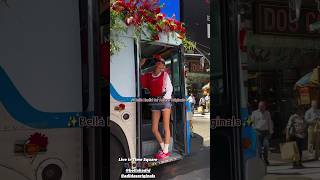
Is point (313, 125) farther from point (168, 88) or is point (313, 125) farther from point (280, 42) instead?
point (168, 88)

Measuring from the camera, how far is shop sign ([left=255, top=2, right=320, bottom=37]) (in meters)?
3.38

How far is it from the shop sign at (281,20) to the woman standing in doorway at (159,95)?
2.55 feet

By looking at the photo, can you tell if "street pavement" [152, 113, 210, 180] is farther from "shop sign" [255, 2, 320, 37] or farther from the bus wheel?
"shop sign" [255, 2, 320, 37]

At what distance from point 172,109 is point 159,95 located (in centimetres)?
14

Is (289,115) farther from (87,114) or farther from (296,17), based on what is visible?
(87,114)

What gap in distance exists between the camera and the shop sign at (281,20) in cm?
338

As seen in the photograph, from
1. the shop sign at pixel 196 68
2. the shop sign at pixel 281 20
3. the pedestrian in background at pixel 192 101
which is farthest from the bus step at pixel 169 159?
the shop sign at pixel 281 20

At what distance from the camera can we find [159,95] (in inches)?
127

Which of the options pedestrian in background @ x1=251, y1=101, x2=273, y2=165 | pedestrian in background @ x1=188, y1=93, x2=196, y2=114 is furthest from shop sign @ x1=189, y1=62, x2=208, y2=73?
pedestrian in background @ x1=251, y1=101, x2=273, y2=165

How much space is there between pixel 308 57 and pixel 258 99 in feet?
1.67

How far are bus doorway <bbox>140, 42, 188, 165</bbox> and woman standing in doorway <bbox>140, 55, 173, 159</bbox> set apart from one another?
0.02 meters

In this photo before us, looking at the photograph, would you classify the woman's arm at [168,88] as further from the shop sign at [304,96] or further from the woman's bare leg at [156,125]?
the shop sign at [304,96]

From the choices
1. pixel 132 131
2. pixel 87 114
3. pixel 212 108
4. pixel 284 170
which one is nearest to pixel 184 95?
pixel 212 108

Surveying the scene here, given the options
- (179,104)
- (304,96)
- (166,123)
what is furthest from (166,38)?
(304,96)
